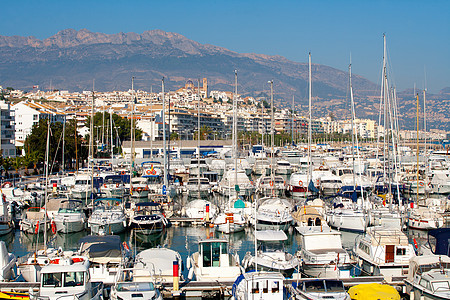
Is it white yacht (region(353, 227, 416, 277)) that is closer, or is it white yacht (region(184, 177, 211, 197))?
white yacht (region(353, 227, 416, 277))

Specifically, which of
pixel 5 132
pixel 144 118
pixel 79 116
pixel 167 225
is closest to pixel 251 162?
pixel 5 132

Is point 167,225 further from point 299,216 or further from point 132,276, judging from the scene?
point 132,276

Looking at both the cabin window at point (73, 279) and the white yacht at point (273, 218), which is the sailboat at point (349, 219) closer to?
the white yacht at point (273, 218)

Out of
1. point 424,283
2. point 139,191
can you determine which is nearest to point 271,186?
point 139,191

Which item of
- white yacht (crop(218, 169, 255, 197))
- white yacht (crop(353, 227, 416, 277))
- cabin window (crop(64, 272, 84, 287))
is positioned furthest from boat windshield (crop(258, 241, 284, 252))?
white yacht (crop(218, 169, 255, 197))

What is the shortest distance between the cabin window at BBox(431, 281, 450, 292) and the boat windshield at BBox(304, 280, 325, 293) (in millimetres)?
3593

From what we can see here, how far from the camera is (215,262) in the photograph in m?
21.5

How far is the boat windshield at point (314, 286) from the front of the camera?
17.5m

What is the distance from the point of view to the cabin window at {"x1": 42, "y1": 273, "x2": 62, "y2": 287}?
1738 cm

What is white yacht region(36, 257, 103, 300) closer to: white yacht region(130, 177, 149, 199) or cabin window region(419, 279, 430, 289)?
cabin window region(419, 279, 430, 289)

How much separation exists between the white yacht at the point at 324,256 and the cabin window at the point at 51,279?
9.58 m

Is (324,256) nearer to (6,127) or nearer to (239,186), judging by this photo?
(239,186)

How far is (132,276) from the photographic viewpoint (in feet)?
64.8

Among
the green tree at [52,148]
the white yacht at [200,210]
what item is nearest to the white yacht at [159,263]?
the white yacht at [200,210]
